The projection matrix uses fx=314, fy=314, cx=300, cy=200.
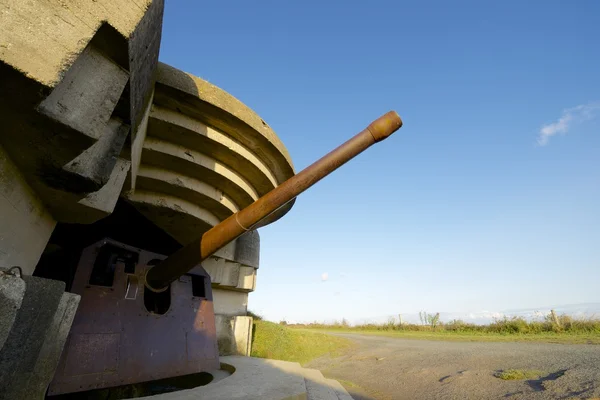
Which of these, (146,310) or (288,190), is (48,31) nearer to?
(288,190)

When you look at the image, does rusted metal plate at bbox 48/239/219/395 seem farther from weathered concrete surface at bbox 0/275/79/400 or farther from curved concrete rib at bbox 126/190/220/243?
weathered concrete surface at bbox 0/275/79/400

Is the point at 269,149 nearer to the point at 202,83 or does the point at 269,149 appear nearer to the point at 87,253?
the point at 202,83

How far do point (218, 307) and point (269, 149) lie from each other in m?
3.43

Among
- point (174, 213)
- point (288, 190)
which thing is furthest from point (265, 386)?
point (174, 213)

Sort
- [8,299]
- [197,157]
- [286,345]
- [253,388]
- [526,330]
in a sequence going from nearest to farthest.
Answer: [8,299], [253,388], [197,157], [286,345], [526,330]

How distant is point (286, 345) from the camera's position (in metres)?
6.98

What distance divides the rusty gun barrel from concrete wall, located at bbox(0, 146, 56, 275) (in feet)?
4.30

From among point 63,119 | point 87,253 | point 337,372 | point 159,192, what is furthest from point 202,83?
point 337,372

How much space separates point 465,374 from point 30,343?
15.6 ft

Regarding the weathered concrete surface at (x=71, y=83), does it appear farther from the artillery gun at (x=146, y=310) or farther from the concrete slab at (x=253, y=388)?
the concrete slab at (x=253, y=388)

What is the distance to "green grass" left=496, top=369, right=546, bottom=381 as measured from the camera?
147 inches

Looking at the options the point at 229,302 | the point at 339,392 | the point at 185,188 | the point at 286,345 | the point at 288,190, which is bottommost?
the point at 339,392

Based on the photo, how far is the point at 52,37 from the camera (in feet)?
4.47

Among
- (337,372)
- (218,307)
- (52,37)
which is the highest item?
(52,37)
